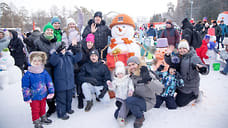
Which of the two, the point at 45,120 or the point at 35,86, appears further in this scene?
the point at 45,120

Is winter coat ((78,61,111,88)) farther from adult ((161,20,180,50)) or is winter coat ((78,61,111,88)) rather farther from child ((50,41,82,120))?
adult ((161,20,180,50))

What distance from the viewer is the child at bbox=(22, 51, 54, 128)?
207 cm

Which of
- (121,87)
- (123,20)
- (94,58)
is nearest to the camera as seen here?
(121,87)

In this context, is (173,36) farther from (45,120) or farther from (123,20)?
(45,120)

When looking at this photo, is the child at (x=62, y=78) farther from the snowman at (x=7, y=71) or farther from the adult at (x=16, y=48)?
the adult at (x=16, y=48)

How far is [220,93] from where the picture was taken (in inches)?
124

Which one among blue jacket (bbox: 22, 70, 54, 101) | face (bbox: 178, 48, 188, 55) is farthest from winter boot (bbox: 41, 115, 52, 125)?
face (bbox: 178, 48, 188, 55)

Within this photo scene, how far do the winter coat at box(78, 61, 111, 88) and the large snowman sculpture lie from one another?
0.51m

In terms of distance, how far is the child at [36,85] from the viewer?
207 centimetres

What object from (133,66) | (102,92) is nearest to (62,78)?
(102,92)

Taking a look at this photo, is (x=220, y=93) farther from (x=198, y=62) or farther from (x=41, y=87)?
(x=41, y=87)

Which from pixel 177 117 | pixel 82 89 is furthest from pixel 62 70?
pixel 177 117

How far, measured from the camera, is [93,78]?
9.37 feet

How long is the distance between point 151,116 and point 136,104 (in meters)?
0.46
